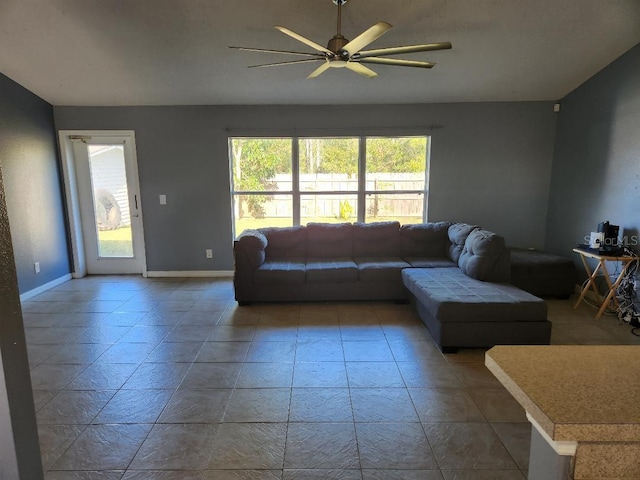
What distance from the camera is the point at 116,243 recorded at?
17.1 feet

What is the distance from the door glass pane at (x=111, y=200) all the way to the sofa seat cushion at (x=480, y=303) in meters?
4.25

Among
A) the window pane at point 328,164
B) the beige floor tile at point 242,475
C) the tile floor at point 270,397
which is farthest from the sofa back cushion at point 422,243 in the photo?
the beige floor tile at point 242,475

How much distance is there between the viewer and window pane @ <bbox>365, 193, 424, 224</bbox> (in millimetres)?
5082

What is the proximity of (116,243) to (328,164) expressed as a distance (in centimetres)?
329

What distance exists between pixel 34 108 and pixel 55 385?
374 cm

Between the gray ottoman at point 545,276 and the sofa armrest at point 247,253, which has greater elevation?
the sofa armrest at point 247,253

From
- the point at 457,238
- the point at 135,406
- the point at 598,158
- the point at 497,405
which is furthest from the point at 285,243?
the point at 598,158

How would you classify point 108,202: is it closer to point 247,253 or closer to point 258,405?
point 247,253

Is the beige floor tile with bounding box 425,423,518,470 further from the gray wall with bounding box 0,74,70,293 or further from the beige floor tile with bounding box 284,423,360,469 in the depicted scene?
the gray wall with bounding box 0,74,70,293

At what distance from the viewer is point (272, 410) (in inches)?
85.0

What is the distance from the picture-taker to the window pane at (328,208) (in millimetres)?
5094

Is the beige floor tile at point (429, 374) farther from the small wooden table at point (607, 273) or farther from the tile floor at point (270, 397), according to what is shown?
the small wooden table at point (607, 273)

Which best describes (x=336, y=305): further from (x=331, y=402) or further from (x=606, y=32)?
(x=606, y=32)

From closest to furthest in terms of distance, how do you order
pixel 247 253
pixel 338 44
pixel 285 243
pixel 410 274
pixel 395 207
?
1. pixel 338 44
2. pixel 410 274
3. pixel 247 253
4. pixel 285 243
5. pixel 395 207
